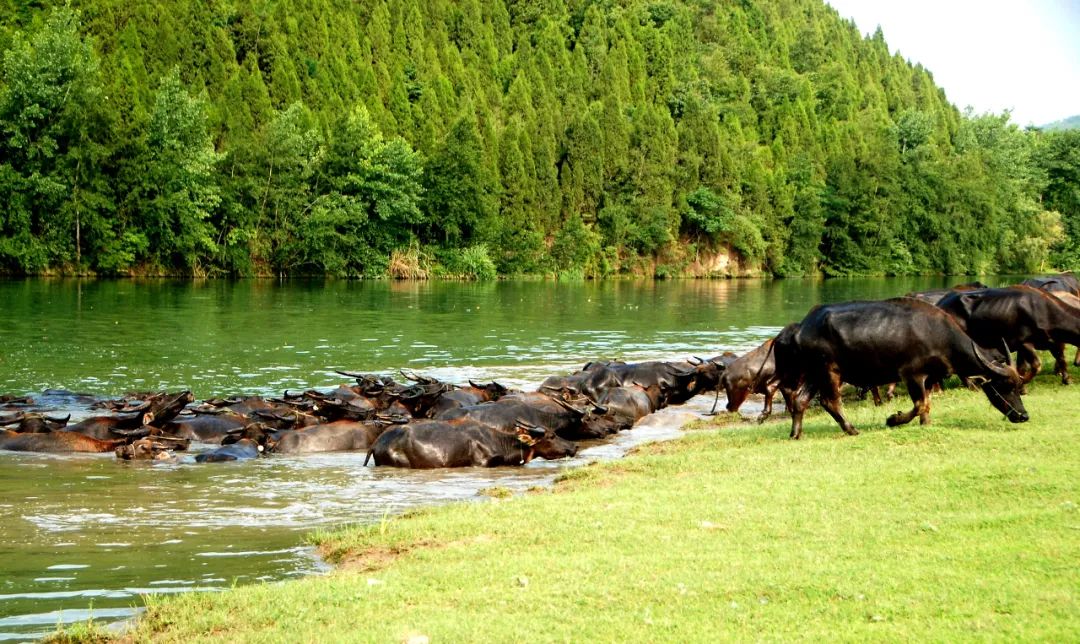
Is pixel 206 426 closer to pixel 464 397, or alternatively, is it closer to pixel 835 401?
pixel 464 397

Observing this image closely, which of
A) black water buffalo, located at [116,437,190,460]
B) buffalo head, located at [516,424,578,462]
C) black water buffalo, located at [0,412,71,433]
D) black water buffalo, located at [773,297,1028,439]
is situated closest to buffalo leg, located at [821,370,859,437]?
black water buffalo, located at [773,297,1028,439]

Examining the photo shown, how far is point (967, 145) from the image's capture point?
160000 mm

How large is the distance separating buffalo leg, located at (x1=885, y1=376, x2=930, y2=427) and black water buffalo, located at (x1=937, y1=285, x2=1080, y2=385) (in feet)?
9.96

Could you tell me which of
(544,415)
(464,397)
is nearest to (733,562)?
(544,415)

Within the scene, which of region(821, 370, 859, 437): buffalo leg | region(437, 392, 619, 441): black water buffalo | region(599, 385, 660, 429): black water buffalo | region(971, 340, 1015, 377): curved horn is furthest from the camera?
region(599, 385, 660, 429): black water buffalo

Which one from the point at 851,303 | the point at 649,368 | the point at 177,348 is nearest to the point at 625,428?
the point at 649,368

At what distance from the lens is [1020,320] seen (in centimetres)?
1764

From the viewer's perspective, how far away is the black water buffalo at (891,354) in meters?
14.4

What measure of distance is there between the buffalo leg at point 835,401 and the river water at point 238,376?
4150mm

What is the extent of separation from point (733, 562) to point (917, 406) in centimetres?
710

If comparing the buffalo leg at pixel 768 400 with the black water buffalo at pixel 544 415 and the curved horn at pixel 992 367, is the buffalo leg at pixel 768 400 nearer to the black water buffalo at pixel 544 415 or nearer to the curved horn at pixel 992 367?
the black water buffalo at pixel 544 415

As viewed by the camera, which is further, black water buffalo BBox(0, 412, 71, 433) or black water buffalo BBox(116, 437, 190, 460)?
black water buffalo BBox(0, 412, 71, 433)

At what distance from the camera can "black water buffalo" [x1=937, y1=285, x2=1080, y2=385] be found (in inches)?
693

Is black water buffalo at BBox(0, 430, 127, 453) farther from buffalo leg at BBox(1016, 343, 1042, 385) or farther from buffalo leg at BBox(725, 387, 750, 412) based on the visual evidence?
buffalo leg at BBox(1016, 343, 1042, 385)
